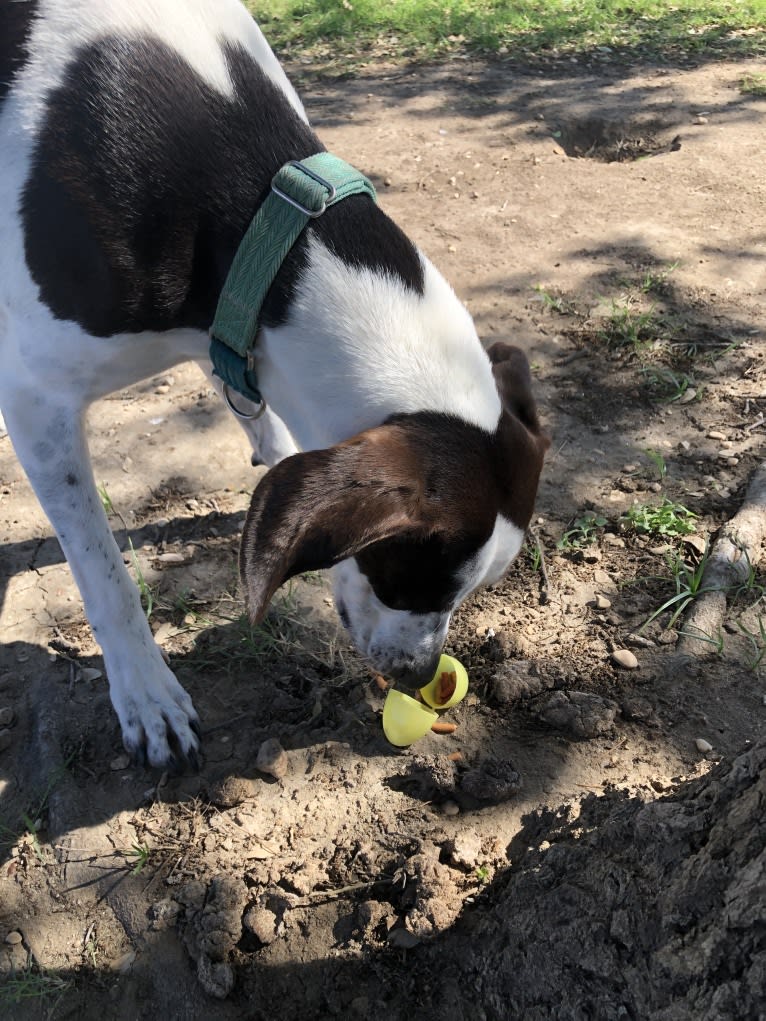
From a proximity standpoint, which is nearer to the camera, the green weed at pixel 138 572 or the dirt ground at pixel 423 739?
the dirt ground at pixel 423 739

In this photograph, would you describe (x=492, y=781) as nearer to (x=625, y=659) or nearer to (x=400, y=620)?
(x=400, y=620)

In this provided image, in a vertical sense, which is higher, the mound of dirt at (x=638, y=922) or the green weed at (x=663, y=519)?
the mound of dirt at (x=638, y=922)

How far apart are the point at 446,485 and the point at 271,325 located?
605 mm

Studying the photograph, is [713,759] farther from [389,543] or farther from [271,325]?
[271,325]

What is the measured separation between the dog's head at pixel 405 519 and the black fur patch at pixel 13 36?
55.2 inches

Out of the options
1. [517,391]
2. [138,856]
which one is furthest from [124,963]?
[517,391]

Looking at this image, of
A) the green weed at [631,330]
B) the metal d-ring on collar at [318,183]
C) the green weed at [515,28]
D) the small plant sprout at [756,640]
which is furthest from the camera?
the green weed at [515,28]

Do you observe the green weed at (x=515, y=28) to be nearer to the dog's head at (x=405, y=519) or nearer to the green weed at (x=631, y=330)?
the green weed at (x=631, y=330)

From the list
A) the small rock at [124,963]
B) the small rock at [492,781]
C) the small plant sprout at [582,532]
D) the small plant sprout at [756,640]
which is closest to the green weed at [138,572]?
the small rock at [124,963]

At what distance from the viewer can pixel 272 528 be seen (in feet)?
5.24

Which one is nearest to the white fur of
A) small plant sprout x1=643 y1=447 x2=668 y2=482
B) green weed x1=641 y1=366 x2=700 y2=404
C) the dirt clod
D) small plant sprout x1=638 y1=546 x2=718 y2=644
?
the dirt clod

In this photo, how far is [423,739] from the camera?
2.62m

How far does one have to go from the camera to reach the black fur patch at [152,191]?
2.20 meters

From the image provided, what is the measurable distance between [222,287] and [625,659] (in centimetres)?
167
